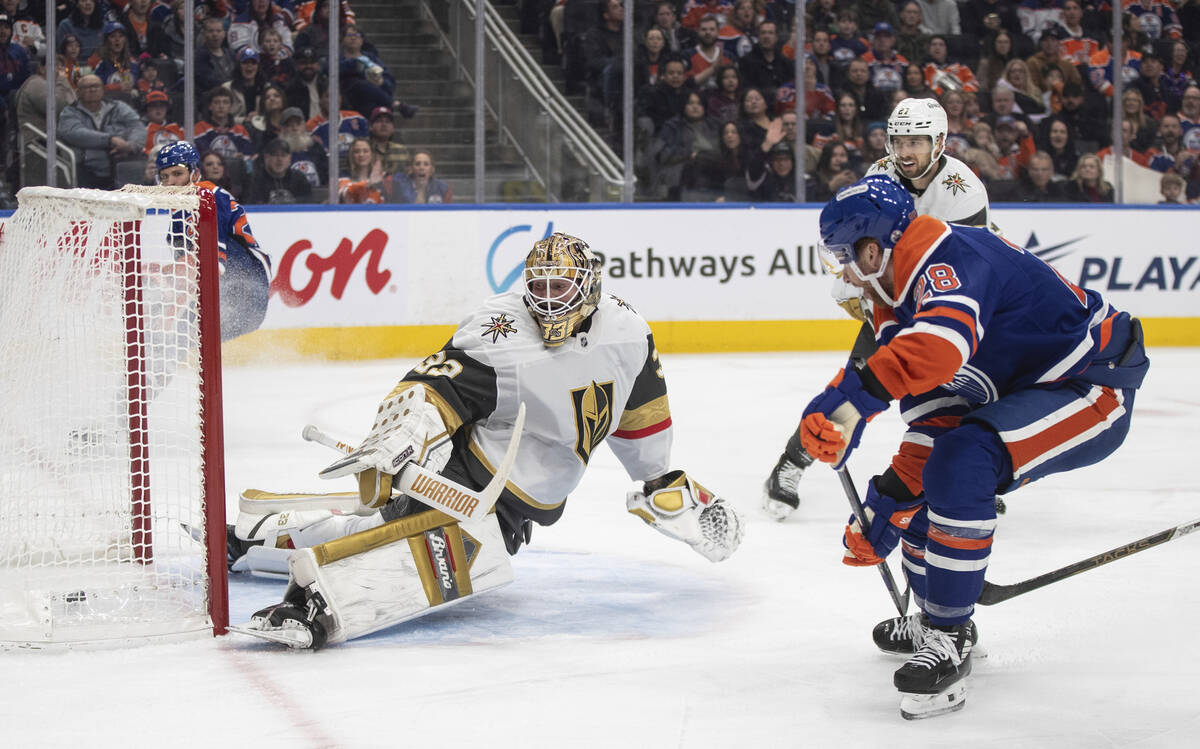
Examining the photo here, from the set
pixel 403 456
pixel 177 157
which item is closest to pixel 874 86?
pixel 177 157

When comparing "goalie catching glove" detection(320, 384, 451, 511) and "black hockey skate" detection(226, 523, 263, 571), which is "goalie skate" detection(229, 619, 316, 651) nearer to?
"goalie catching glove" detection(320, 384, 451, 511)

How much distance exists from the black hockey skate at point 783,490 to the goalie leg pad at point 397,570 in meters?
1.49

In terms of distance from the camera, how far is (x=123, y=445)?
316 cm

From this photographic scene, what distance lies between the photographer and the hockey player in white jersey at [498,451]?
2883 millimetres

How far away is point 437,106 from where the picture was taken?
8133 mm

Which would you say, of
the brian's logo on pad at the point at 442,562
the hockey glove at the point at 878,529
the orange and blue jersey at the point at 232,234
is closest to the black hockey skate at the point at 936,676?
the hockey glove at the point at 878,529

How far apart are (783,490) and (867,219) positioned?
194cm

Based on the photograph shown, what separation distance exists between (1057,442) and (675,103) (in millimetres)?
6177

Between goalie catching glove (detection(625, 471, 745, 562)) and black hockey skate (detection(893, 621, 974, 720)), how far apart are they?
70 cm

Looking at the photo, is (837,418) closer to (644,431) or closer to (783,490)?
(644,431)

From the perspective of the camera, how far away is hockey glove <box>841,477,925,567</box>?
2906mm

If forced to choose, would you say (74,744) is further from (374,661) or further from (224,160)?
(224,160)

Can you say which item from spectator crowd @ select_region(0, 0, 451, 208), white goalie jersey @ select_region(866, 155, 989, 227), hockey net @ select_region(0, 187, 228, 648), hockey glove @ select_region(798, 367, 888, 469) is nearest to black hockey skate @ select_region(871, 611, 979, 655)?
hockey glove @ select_region(798, 367, 888, 469)

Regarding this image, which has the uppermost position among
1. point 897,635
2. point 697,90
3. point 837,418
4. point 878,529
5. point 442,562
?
point 697,90
